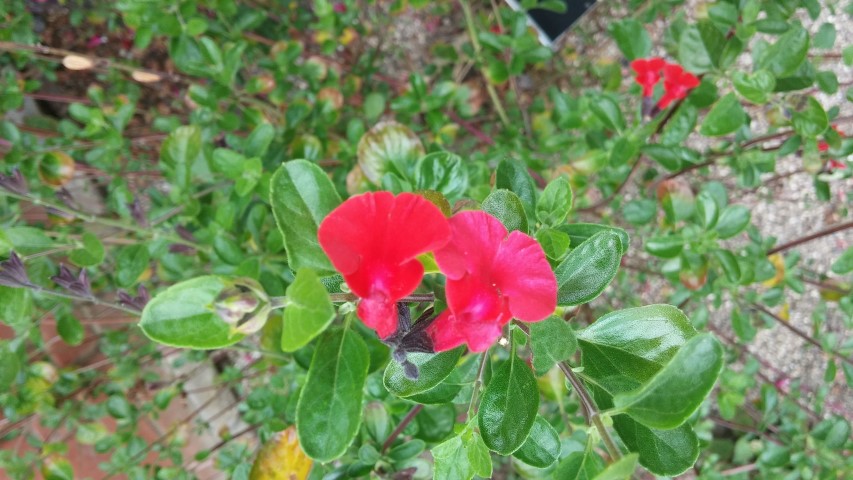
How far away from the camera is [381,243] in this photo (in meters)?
0.44

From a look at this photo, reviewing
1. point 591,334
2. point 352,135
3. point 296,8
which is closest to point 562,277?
point 591,334

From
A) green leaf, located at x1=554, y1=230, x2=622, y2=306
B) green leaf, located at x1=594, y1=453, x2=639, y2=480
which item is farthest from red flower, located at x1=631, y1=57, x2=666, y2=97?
green leaf, located at x1=594, y1=453, x2=639, y2=480

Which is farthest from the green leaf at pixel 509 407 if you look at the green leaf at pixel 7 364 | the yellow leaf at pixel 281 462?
the green leaf at pixel 7 364

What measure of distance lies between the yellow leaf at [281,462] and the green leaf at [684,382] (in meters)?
0.54

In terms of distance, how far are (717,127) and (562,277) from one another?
485mm

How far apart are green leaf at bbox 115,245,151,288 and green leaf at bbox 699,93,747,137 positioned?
3.18ft

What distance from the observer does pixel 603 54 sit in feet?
7.18

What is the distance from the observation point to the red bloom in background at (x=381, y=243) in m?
0.42

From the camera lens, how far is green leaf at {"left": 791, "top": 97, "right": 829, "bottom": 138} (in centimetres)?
89

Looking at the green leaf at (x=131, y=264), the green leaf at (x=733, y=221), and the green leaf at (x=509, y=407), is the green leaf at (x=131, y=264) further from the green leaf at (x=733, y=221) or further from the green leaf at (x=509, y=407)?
the green leaf at (x=733, y=221)

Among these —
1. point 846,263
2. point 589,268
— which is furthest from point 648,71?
point 589,268

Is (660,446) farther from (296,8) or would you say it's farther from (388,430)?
(296,8)

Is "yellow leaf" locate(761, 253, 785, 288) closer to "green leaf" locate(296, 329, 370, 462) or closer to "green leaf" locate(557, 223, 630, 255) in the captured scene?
"green leaf" locate(557, 223, 630, 255)

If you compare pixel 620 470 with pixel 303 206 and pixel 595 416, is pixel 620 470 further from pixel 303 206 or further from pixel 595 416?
pixel 303 206
